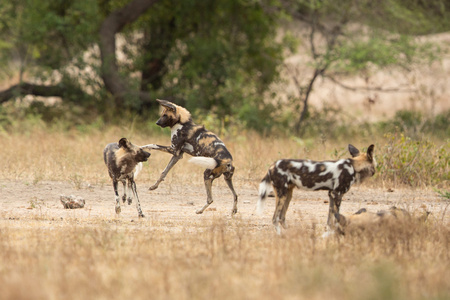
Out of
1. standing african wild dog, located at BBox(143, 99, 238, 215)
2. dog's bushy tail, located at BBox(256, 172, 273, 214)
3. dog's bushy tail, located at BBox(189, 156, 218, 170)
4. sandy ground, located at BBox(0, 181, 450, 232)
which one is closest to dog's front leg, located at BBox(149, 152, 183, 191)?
standing african wild dog, located at BBox(143, 99, 238, 215)

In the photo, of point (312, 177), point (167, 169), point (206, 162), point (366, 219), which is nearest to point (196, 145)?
point (167, 169)

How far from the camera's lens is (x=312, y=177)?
22.1 ft

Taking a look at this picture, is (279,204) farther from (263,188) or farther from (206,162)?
(206,162)

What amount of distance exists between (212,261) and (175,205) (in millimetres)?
3904

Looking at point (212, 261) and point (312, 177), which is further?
point (312, 177)

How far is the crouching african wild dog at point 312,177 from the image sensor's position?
6.73 meters

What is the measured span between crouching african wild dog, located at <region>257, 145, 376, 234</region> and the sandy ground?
1.34ft

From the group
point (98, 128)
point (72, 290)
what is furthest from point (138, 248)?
point (98, 128)

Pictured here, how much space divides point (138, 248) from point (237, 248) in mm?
856

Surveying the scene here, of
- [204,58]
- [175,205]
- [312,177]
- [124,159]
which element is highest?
[204,58]

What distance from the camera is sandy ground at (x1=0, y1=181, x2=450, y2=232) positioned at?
7785 millimetres

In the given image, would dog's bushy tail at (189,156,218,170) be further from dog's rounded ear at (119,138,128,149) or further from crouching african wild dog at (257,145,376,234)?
crouching african wild dog at (257,145,376,234)

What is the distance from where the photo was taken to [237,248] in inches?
237

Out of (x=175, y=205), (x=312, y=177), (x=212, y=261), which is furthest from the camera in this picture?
(x=175, y=205)
